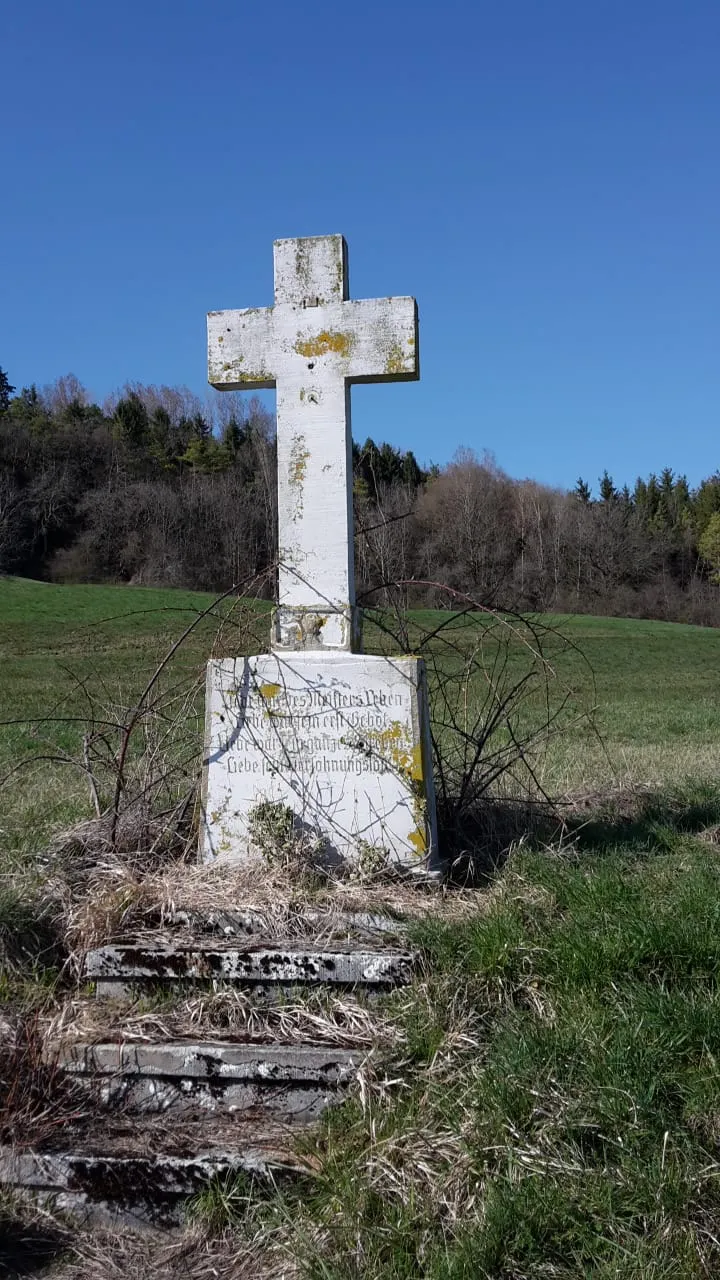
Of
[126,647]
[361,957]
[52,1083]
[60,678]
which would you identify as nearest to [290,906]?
[361,957]

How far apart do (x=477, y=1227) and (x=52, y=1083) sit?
1.61 metres

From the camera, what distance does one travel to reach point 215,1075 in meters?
3.34

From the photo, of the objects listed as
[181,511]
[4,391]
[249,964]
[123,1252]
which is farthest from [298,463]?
[4,391]

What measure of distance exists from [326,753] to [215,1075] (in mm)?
1534

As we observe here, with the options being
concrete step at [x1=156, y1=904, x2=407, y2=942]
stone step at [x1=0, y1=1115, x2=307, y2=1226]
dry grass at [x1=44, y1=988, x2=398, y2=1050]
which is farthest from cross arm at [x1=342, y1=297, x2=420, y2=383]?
stone step at [x1=0, y1=1115, x2=307, y2=1226]

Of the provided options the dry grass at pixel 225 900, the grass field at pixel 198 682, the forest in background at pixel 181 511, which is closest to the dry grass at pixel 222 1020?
the dry grass at pixel 225 900

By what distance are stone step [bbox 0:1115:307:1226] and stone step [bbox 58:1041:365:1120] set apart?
125mm

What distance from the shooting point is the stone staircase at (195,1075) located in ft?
9.93

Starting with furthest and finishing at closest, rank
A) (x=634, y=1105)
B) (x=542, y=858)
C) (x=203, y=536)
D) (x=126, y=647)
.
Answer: (x=203, y=536) → (x=126, y=647) → (x=542, y=858) → (x=634, y=1105)

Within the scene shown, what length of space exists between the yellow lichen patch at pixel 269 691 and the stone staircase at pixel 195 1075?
103 centimetres

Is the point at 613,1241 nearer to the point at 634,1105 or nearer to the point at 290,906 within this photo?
the point at 634,1105

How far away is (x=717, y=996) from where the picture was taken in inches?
120

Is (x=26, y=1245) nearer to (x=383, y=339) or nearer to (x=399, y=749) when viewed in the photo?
(x=399, y=749)

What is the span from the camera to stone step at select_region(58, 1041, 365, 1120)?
3244 mm
